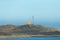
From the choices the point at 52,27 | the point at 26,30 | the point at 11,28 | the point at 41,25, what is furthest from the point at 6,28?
the point at 52,27

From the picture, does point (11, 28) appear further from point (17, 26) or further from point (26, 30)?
point (26, 30)

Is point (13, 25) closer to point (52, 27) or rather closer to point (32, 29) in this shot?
point (32, 29)

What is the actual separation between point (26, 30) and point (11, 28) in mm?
461

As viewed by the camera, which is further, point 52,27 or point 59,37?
point 59,37

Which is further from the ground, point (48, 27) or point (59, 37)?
point (48, 27)

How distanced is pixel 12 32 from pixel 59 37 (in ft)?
4.74

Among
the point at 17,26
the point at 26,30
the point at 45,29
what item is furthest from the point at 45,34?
the point at 17,26

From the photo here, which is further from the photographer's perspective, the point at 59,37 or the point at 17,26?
the point at 59,37

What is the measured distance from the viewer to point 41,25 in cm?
461

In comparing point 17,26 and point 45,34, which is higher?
point 17,26

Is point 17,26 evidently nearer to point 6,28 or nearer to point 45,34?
point 6,28

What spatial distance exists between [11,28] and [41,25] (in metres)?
0.83

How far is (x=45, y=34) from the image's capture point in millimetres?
4773

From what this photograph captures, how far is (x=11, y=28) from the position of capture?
455 centimetres
